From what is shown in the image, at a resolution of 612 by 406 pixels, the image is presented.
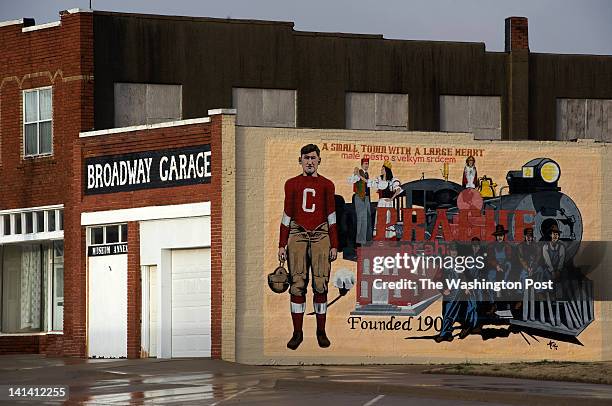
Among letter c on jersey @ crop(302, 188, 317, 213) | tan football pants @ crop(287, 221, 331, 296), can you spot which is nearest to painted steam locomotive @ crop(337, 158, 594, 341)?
tan football pants @ crop(287, 221, 331, 296)

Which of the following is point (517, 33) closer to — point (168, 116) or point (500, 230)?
point (500, 230)

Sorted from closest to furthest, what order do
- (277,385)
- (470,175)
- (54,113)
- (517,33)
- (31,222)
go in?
(277,385), (470,175), (54,113), (31,222), (517,33)

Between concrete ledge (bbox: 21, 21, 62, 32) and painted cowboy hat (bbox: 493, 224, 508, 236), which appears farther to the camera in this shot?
concrete ledge (bbox: 21, 21, 62, 32)

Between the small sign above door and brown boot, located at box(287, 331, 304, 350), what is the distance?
521 centimetres

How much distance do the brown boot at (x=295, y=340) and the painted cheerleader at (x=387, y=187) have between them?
3.44 metres

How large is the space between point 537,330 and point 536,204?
3357mm

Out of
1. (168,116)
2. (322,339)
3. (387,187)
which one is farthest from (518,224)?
(168,116)

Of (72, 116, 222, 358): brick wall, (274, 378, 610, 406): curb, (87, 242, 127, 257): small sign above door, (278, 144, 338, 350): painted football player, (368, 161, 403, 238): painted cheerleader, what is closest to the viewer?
(274, 378, 610, 406): curb

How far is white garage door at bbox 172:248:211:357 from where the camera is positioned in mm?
33250

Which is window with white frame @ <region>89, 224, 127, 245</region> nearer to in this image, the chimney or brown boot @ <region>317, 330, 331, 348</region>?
brown boot @ <region>317, 330, 331, 348</region>

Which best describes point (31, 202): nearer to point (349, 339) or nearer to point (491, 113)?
point (349, 339)

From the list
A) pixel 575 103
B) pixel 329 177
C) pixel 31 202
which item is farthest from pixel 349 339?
pixel 575 103

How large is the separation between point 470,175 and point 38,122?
12452 millimetres

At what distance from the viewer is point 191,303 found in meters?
33.6
